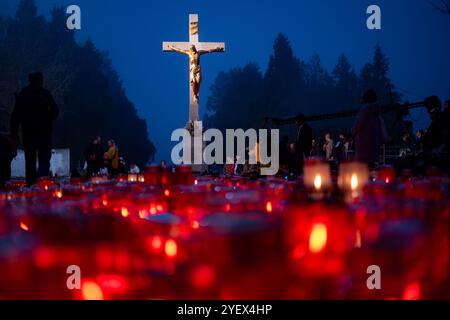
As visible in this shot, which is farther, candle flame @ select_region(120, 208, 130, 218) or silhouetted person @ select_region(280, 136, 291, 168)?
silhouetted person @ select_region(280, 136, 291, 168)

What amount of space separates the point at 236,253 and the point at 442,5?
10.0 metres

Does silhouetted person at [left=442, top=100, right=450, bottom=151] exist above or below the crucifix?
below

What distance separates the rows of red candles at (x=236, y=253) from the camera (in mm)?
1039

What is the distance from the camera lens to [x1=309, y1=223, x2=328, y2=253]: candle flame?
121 centimetres

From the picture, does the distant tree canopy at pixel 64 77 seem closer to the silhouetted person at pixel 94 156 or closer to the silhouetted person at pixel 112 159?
the silhouetted person at pixel 112 159

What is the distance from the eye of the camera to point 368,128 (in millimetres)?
5629

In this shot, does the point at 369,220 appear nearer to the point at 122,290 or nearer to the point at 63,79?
the point at 122,290

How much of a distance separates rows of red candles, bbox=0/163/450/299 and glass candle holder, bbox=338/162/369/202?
1.35ft

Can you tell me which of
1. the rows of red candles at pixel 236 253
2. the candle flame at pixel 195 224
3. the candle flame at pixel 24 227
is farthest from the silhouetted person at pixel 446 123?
the candle flame at pixel 24 227

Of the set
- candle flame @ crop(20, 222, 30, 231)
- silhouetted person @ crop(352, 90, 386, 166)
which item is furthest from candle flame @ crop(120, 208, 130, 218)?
silhouetted person @ crop(352, 90, 386, 166)

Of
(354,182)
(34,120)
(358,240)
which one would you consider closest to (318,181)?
(354,182)

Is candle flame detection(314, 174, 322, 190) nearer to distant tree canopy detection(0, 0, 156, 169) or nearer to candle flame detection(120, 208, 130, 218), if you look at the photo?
candle flame detection(120, 208, 130, 218)

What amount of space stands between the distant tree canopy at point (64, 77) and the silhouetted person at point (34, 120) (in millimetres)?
19200

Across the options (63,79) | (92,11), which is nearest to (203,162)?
(63,79)
